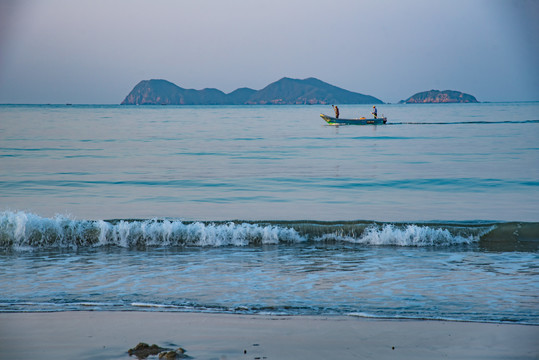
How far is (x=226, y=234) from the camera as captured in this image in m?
12.1

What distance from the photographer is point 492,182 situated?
2127 cm

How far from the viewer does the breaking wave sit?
11.8 m

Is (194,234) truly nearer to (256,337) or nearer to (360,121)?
(256,337)

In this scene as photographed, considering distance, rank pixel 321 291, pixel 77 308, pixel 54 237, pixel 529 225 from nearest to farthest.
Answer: pixel 77 308
pixel 321 291
pixel 54 237
pixel 529 225

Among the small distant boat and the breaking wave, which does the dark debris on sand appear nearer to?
the breaking wave

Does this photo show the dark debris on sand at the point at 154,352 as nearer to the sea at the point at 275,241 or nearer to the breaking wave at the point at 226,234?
the sea at the point at 275,241

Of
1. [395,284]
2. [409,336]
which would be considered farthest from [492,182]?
[409,336]

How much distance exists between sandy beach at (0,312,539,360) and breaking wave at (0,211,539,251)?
17.3ft

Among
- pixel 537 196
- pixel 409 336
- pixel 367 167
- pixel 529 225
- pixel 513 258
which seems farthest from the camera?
pixel 367 167

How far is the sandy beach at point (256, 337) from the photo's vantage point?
5305mm

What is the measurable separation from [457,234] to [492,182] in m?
9.99

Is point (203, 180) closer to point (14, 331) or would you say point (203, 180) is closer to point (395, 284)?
point (395, 284)

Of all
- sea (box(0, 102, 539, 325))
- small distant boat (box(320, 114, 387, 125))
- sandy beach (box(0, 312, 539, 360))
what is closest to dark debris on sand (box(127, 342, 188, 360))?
sandy beach (box(0, 312, 539, 360))

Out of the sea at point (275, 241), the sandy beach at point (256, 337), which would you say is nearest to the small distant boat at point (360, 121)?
the sea at point (275, 241)
